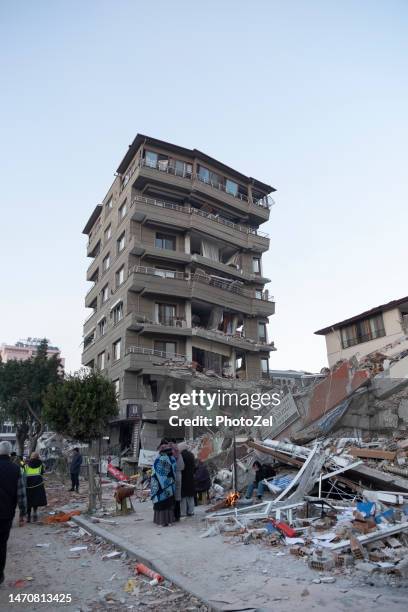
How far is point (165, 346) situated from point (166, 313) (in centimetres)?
232

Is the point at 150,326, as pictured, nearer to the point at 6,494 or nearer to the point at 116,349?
the point at 116,349

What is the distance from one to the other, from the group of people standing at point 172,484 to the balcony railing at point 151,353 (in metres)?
19.2

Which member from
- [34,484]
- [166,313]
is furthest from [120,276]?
[34,484]

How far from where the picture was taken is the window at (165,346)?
102 feet

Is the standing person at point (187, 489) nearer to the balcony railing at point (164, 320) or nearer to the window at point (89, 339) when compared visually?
the balcony railing at point (164, 320)

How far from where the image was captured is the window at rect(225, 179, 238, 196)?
3764 centimetres

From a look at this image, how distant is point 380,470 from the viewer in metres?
10.6

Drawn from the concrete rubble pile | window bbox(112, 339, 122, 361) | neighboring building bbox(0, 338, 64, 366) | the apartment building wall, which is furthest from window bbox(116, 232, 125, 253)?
neighboring building bbox(0, 338, 64, 366)

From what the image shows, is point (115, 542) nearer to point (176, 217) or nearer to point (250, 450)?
point (250, 450)

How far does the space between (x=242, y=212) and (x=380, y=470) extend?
1161 inches

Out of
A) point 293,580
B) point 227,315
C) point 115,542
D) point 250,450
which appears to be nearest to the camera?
point 293,580

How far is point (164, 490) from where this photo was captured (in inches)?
371

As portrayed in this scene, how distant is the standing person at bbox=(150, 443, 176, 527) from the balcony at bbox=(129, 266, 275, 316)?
70.7ft

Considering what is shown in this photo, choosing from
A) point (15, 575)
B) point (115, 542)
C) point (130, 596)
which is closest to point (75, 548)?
point (115, 542)
